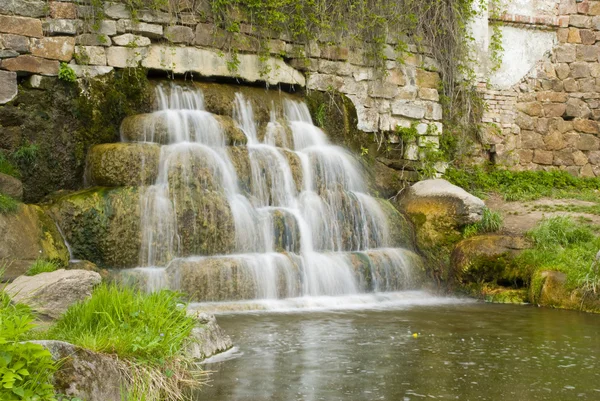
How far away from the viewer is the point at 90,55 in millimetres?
10250

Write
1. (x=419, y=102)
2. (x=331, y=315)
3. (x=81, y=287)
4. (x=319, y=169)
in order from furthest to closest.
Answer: (x=419, y=102), (x=319, y=169), (x=331, y=315), (x=81, y=287)

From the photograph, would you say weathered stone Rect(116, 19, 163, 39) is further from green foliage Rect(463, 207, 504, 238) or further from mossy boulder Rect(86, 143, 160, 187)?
green foliage Rect(463, 207, 504, 238)

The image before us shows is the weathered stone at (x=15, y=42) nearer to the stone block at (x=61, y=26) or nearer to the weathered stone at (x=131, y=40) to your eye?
the stone block at (x=61, y=26)

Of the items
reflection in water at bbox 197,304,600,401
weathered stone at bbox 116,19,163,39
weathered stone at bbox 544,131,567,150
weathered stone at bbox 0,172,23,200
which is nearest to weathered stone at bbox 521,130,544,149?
weathered stone at bbox 544,131,567,150

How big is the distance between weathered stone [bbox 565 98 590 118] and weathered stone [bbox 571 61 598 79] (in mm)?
447

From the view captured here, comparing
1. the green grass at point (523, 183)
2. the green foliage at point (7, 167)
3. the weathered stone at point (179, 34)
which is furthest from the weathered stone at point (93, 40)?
the green grass at point (523, 183)

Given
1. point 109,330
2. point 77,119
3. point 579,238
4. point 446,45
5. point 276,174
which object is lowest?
point 109,330

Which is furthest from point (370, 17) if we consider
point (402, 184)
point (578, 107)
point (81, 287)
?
point (81, 287)

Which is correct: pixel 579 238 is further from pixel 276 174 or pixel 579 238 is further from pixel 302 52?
pixel 302 52

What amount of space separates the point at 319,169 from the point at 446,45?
3975 millimetres

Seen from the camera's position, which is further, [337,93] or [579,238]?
[337,93]

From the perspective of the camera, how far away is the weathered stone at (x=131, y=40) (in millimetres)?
10469

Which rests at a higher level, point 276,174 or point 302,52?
point 302,52

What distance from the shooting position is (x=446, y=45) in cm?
1344
